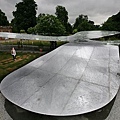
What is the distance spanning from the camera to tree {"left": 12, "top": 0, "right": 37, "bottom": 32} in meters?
37.5

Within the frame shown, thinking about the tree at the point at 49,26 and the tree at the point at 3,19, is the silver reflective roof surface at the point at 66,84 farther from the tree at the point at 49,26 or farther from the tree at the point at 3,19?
the tree at the point at 3,19

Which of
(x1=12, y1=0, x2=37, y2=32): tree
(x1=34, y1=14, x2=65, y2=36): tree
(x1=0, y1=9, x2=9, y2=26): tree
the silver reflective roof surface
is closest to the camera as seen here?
the silver reflective roof surface

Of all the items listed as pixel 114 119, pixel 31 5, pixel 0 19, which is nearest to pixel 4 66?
pixel 114 119

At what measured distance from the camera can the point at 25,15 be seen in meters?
38.1

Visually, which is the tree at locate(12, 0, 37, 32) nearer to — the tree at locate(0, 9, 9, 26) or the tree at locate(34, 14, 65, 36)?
the tree at locate(0, 9, 9, 26)

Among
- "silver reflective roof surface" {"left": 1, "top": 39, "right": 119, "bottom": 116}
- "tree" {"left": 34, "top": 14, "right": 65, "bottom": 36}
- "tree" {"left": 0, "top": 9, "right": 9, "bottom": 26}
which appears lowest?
"silver reflective roof surface" {"left": 1, "top": 39, "right": 119, "bottom": 116}

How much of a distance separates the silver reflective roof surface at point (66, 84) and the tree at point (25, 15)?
32606mm

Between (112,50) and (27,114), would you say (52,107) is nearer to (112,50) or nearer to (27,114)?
(27,114)

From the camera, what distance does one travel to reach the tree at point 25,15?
37.5 m

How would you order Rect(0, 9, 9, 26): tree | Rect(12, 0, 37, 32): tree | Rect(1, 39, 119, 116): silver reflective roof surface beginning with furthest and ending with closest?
Rect(0, 9, 9, 26): tree < Rect(12, 0, 37, 32): tree < Rect(1, 39, 119, 116): silver reflective roof surface

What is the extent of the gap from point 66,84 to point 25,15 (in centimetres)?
3710

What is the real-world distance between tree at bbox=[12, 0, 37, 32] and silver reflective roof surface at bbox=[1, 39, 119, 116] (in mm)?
32606

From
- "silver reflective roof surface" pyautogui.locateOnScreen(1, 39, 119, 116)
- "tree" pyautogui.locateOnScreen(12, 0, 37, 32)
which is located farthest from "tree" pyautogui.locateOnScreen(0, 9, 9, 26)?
"silver reflective roof surface" pyautogui.locateOnScreen(1, 39, 119, 116)

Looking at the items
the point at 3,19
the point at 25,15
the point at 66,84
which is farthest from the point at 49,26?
the point at 3,19
